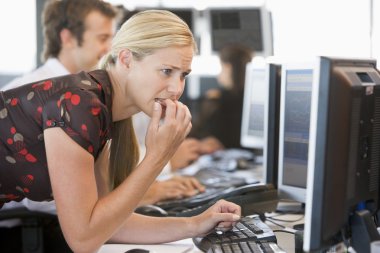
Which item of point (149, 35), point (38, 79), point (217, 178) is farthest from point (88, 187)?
point (217, 178)

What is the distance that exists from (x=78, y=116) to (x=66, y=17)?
147 centimetres

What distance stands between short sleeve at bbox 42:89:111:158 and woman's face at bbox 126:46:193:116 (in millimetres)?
137

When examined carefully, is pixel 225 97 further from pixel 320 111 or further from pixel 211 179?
pixel 320 111

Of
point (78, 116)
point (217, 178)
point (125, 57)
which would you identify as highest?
point (125, 57)

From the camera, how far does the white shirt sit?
70.0 inches

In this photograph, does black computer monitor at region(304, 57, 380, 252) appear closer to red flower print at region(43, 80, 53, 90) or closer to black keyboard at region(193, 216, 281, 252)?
black keyboard at region(193, 216, 281, 252)

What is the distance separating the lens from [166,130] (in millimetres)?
1288

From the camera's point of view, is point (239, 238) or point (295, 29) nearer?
point (239, 238)

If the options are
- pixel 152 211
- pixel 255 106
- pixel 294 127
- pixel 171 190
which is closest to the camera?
pixel 294 127

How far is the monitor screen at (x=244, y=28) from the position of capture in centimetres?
323

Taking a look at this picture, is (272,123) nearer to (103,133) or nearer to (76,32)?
(103,133)

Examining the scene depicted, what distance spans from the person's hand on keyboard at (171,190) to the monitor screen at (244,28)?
1.41 metres

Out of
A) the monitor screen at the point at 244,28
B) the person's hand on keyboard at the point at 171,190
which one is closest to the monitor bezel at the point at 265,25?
the monitor screen at the point at 244,28

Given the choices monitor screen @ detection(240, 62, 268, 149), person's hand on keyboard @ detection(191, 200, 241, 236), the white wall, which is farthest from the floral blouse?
the white wall
